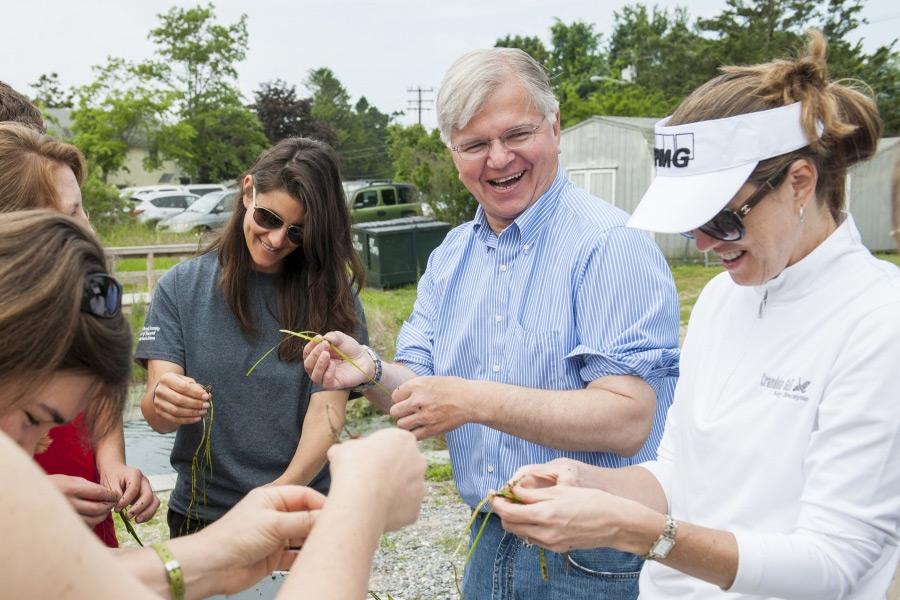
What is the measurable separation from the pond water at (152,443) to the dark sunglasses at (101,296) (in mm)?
6140

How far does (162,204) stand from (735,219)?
28294mm

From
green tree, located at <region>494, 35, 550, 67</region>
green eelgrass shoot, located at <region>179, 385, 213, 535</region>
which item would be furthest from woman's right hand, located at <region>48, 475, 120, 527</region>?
green tree, located at <region>494, 35, 550, 67</region>

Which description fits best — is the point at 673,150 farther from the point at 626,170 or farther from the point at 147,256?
the point at 626,170

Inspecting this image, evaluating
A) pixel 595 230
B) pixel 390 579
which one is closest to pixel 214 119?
pixel 390 579

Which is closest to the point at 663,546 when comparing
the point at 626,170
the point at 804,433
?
the point at 804,433

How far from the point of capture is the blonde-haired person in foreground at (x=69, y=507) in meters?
1.07

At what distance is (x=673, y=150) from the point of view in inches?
78.6

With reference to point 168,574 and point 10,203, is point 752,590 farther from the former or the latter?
point 10,203

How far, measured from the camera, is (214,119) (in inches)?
1357

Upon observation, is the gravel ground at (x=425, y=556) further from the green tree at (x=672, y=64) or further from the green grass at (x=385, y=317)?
the green tree at (x=672, y=64)

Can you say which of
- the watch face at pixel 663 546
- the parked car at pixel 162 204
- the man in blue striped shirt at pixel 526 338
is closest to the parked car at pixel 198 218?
the parked car at pixel 162 204

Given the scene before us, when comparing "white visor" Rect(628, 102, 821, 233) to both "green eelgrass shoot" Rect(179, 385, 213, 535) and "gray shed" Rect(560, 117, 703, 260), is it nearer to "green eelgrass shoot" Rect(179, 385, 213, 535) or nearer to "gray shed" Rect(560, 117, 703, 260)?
"green eelgrass shoot" Rect(179, 385, 213, 535)

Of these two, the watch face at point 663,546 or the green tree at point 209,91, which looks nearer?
the watch face at point 663,546

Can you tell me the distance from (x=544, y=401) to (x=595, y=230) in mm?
552
